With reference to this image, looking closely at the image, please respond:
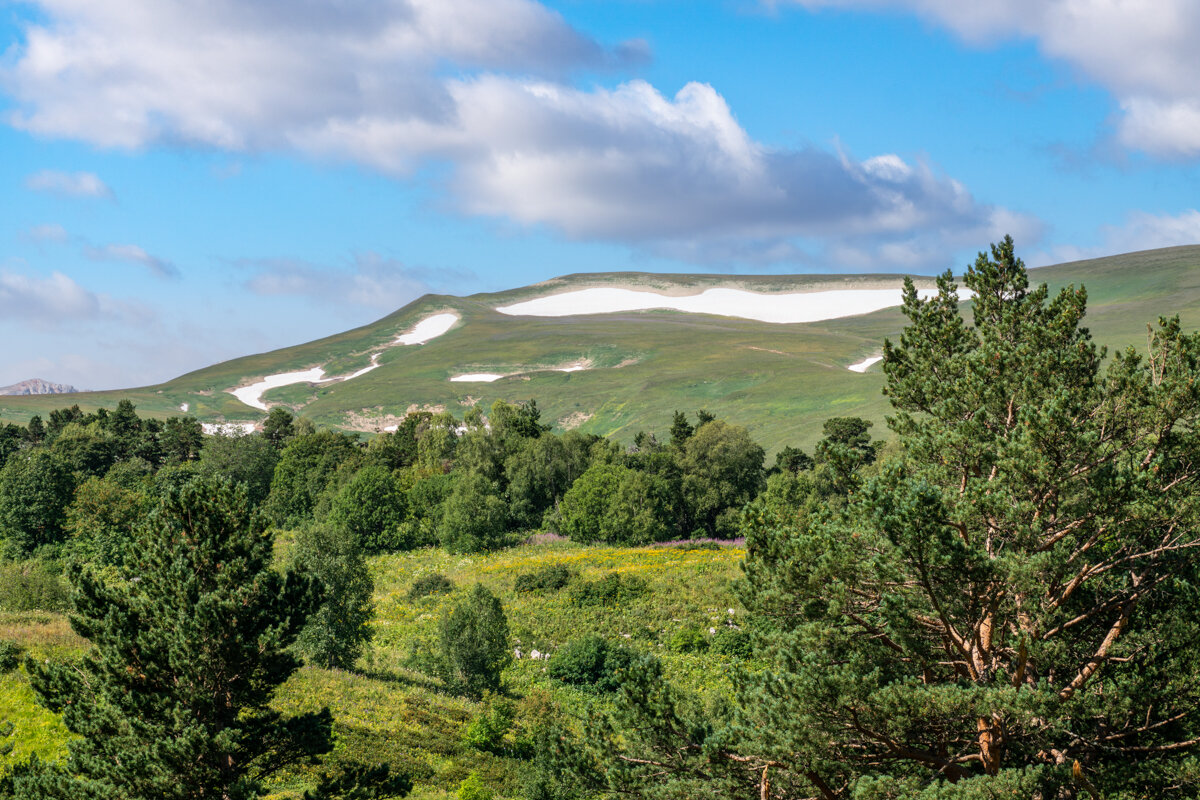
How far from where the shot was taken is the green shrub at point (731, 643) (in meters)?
54.2

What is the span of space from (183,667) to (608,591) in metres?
47.1

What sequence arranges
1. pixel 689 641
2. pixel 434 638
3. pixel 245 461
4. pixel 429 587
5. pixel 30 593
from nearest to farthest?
1. pixel 30 593
2. pixel 689 641
3. pixel 434 638
4. pixel 429 587
5. pixel 245 461

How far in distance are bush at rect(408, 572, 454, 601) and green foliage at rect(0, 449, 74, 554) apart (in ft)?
140

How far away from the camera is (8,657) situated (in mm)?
34031

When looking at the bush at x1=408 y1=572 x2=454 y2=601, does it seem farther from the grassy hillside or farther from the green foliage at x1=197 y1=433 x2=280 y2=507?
the green foliage at x1=197 y1=433 x2=280 y2=507

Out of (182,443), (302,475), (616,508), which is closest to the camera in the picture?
(616,508)

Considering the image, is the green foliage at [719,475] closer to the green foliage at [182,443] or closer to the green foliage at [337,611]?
the green foliage at [337,611]

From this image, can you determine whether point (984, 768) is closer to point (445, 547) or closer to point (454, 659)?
point (454, 659)

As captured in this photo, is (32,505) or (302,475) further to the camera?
(302,475)

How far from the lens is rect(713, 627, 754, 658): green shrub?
54250mm

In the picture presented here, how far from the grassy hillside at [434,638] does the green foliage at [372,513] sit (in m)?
3.30

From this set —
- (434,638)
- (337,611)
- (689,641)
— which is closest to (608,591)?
(689,641)

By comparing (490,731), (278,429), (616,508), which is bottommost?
(490,731)

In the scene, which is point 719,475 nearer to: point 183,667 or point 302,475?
point 302,475
